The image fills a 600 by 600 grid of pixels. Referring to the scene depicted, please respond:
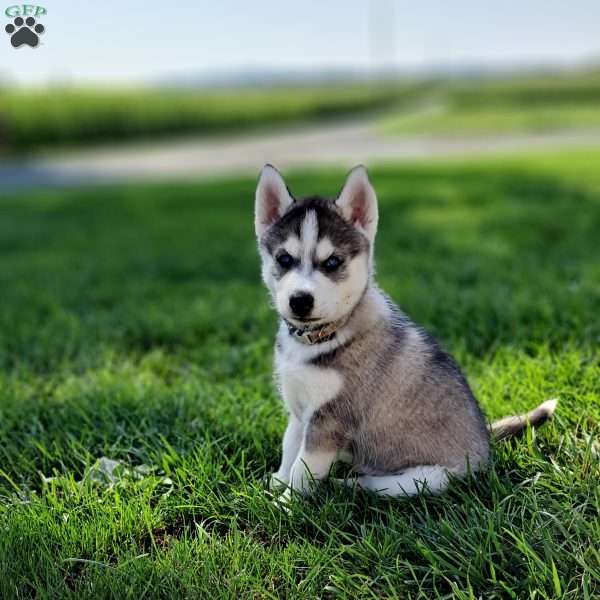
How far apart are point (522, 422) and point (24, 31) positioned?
3849 mm

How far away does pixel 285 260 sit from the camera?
272 centimetres

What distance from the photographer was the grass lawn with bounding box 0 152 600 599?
97.5 inches

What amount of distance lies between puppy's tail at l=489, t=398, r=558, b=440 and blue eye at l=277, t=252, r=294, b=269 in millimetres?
1131

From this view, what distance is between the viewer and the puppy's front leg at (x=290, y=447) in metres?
2.96

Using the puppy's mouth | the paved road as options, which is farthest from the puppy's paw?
the paved road

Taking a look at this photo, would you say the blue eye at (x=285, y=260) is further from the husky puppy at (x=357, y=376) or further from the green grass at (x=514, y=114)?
the green grass at (x=514, y=114)

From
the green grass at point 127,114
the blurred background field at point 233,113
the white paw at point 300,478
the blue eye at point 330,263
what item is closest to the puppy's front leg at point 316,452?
the white paw at point 300,478

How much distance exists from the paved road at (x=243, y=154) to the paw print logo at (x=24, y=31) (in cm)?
1289

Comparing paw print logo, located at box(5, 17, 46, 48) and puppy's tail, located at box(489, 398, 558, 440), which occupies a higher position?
paw print logo, located at box(5, 17, 46, 48)

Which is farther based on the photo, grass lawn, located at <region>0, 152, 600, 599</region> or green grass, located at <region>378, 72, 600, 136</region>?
green grass, located at <region>378, 72, 600, 136</region>

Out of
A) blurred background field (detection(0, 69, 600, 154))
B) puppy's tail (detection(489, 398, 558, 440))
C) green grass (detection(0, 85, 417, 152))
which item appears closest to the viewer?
puppy's tail (detection(489, 398, 558, 440))

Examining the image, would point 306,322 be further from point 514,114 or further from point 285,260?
point 514,114

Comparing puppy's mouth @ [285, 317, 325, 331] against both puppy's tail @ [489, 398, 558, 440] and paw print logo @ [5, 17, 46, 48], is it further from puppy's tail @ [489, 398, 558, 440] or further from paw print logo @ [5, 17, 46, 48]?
paw print logo @ [5, 17, 46, 48]

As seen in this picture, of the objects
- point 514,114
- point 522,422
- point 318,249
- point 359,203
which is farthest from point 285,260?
point 514,114
